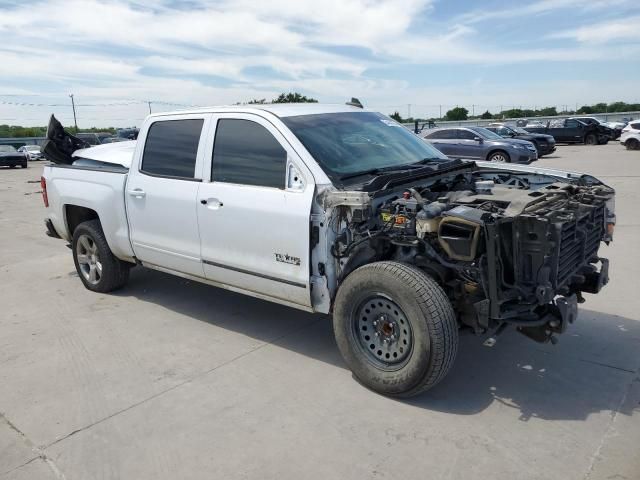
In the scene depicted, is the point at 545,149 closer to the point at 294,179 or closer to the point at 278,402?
the point at 294,179

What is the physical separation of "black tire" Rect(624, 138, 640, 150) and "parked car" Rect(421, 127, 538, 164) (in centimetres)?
1015

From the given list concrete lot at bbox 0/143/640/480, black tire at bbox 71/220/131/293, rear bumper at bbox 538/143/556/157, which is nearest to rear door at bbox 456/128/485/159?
rear bumper at bbox 538/143/556/157

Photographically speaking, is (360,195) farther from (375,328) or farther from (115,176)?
(115,176)

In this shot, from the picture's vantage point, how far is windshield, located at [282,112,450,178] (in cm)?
415

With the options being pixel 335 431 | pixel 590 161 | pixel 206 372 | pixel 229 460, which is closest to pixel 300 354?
pixel 206 372

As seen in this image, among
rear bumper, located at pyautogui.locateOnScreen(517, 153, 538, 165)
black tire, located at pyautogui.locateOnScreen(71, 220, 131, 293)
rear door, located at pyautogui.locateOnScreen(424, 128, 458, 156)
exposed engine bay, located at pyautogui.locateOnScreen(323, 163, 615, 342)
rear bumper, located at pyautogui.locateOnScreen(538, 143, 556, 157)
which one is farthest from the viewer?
rear bumper, located at pyautogui.locateOnScreen(538, 143, 556, 157)

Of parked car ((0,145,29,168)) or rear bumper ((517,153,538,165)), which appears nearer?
rear bumper ((517,153,538,165))

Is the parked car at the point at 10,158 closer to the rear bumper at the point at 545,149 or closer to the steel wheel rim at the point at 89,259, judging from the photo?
the rear bumper at the point at 545,149

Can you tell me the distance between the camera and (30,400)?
3842mm

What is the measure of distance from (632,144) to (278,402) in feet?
89.5

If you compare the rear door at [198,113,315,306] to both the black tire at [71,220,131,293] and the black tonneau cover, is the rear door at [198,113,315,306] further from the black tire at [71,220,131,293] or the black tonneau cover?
the black tonneau cover

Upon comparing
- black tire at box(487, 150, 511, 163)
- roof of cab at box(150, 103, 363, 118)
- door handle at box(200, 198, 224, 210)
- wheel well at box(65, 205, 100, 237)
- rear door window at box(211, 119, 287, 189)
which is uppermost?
roof of cab at box(150, 103, 363, 118)

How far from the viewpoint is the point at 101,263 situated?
234 inches

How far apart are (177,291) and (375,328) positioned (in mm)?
3123
